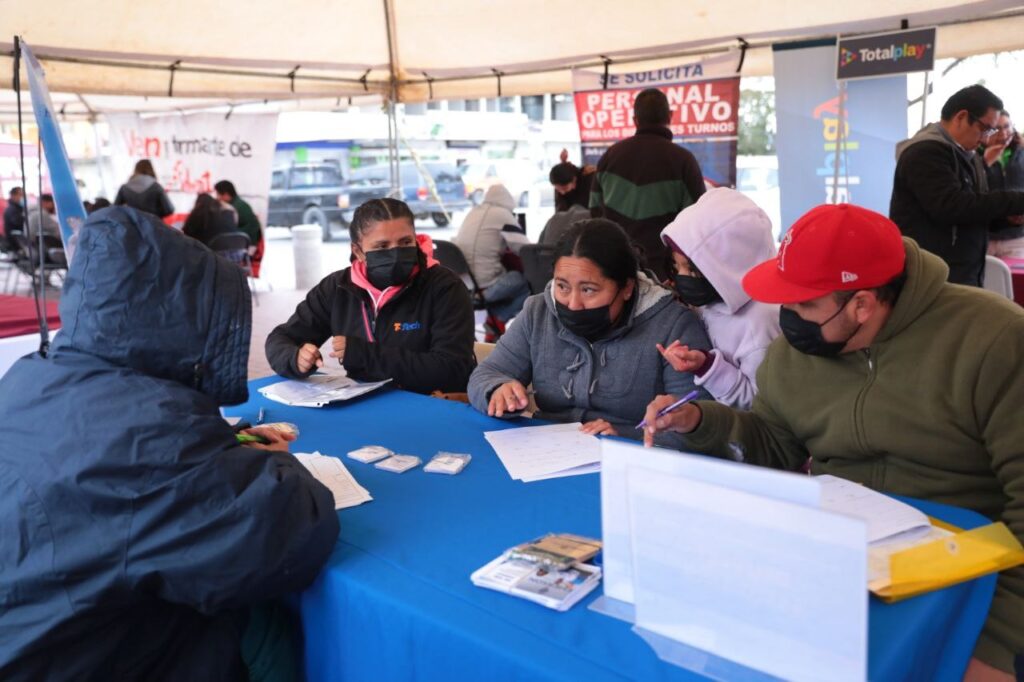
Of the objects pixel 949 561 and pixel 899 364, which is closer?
pixel 949 561

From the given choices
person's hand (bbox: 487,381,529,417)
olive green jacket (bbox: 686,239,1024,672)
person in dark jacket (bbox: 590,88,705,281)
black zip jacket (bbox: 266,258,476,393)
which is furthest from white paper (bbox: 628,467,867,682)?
person in dark jacket (bbox: 590,88,705,281)

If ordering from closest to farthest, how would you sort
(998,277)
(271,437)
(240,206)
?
1. (271,437)
2. (998,277)
3. (240,206)

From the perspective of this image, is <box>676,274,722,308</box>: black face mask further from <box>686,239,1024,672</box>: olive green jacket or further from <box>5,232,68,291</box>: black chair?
<box>5,232,68,291</box>: black chair

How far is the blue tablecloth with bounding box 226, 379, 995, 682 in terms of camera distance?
39.8 inches

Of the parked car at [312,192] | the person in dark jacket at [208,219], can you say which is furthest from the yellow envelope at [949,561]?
the parked car at [312,192]

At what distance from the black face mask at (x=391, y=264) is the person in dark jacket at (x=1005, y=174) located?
2.66 metres

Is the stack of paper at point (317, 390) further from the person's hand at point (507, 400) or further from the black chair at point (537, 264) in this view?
the black chair at point (537, 264)

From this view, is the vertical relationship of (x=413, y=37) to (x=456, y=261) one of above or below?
above

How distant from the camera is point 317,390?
237 cm

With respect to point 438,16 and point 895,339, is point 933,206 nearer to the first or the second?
point 895,339

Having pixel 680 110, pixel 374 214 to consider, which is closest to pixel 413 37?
pixel 680 110

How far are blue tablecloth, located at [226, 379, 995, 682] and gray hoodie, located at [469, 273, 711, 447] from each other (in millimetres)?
439

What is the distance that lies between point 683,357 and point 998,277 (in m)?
2.05

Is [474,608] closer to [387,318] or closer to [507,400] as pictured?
[507,400]
